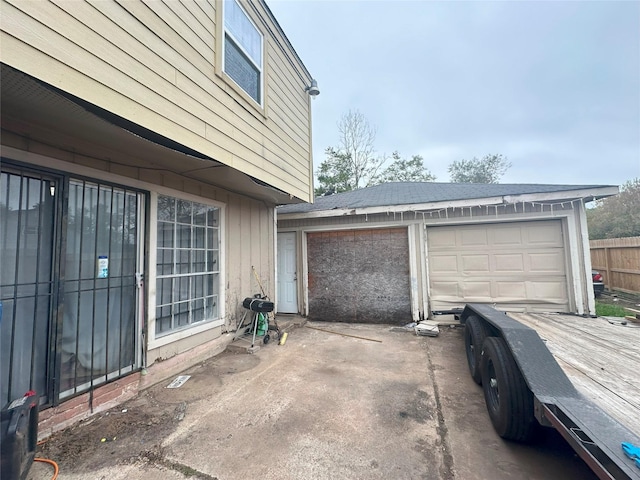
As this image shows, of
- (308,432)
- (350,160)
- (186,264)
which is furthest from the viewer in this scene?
(350,160)

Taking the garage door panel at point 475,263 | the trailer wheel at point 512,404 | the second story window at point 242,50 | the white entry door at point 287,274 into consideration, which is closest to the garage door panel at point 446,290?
the garage door panel at point 475,263

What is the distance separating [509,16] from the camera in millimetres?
7559

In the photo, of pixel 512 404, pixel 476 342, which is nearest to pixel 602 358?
pixel 476 342

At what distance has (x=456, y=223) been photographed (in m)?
5.35

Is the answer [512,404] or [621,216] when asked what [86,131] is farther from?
[621,216]

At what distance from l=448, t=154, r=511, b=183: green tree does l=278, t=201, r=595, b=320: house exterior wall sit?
1954 centimetres

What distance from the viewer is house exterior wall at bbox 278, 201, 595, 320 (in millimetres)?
4660

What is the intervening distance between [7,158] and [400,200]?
566 centimetres

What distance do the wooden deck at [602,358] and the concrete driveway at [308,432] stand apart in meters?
0.50

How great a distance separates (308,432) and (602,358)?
2749mm

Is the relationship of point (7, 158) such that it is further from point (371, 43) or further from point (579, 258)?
point (371, 43)

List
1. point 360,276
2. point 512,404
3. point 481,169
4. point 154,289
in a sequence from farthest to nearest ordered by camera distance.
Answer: point 481,169, point 360,276, point 154,289, point 512,404

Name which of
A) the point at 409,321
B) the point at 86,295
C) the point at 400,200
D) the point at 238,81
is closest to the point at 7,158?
the point at 86,295

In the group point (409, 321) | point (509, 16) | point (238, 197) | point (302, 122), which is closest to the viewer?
point (238, 197)
